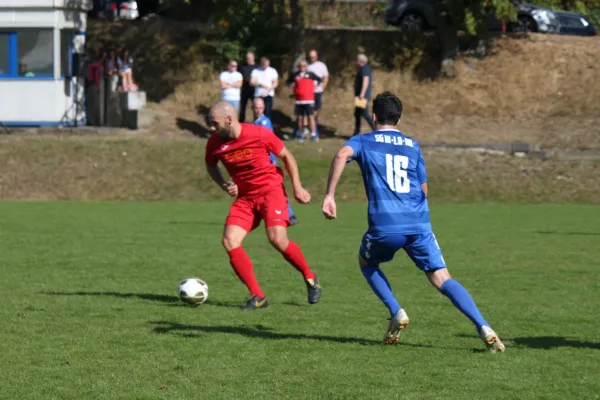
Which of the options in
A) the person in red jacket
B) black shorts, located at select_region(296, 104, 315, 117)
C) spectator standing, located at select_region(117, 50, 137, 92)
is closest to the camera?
the person in red jacket

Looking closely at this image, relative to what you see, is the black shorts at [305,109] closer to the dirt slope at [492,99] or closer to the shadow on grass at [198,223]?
the dirt slope at [492,99]

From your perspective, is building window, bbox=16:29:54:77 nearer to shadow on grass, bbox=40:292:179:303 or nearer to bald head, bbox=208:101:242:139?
shadow on grass, bbox=40:292:179:303

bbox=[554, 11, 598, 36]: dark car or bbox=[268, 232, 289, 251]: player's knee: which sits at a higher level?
bbox=[554, 11, 598, 36]: dark car

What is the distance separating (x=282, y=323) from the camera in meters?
9.65

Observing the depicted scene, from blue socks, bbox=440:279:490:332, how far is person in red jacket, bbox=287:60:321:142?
20465 mm

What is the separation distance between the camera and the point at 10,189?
86.3 ft

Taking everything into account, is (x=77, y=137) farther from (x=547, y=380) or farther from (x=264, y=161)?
(x=547, y=380)

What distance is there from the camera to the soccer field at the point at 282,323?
722 centimetres

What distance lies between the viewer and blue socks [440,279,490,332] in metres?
8.11

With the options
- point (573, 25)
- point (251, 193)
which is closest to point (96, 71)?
point (573, 25)

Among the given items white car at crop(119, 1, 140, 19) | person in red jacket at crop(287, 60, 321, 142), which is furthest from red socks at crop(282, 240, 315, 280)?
white car at crop(119, 1, 140, 19)

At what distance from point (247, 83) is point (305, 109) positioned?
77.9 inches

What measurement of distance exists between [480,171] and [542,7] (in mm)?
14262

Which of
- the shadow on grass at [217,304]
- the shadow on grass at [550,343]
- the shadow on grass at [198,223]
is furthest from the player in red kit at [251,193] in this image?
the shadow on grass at [198,223]
